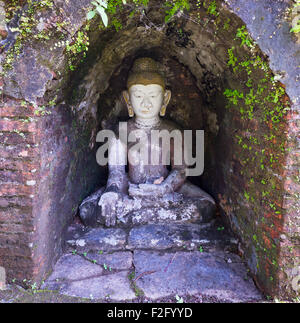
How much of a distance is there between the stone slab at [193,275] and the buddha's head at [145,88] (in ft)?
5.37

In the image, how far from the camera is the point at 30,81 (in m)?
2.00

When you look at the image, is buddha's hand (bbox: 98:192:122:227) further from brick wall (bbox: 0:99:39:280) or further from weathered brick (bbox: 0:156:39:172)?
weathered brick (bbox: 0:156:39:172)

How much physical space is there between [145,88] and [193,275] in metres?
2.07

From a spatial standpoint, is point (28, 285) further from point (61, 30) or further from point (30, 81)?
point (61, 30)

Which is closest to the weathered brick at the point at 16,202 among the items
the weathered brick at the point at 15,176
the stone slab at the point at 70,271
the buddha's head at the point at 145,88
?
the weathered brick at the point at 15,176

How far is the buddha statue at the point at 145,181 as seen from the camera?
10.4 feet

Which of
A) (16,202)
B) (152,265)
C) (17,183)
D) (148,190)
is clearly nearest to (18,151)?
(17,183)

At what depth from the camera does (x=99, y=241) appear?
288 centimetres

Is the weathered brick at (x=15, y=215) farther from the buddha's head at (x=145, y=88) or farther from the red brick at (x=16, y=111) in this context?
the buddha's head at (x=145, y=88)

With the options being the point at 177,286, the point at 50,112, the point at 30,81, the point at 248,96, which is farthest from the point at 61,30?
the point at 177,286

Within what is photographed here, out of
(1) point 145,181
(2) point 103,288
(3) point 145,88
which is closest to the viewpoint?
(2) point 103,288

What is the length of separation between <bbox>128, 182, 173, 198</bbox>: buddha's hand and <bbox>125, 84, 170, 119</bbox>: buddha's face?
2.80 feet

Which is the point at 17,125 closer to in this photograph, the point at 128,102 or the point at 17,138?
the point at 17,138

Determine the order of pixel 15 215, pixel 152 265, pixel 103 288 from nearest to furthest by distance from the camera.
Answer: pixel 15 215
pixel 103 288
pixel 152 265
